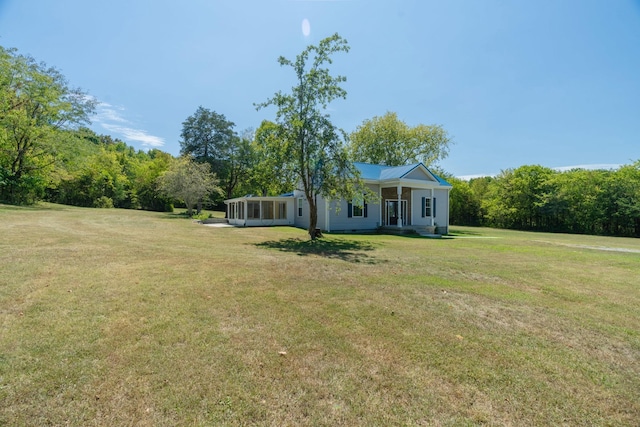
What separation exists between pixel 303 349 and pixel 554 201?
35110mm

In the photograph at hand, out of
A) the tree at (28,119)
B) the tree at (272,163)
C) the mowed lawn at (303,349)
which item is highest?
the tree at (28,119)

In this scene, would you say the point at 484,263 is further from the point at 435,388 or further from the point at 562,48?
the point at 562,48

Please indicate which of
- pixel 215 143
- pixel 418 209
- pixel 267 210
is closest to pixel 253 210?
pixel 267 210

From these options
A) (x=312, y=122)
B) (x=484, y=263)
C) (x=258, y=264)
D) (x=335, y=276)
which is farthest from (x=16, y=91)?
(x=484, y=263)

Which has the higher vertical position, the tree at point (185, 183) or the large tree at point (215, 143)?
the large tree at point (215, 143)

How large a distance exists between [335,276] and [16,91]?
31.9 meters

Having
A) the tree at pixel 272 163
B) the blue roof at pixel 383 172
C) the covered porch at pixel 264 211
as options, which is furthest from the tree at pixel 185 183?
the tree at pixel 272 163

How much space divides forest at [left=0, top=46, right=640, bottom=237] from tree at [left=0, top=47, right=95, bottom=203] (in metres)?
0.08

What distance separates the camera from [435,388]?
2.76 meters

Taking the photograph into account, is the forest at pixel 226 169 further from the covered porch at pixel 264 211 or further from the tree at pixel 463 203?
→ the covered porch at pixel 264 211

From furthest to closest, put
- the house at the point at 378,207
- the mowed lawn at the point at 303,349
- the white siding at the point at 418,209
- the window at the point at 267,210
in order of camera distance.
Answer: the window at the point at 267,210
the white siding at the point at 418,209
the house at the point at 378,207
the mowed lawn at the point at 303,349

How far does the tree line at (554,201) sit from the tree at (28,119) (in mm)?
41069

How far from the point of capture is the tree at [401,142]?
31531 mm

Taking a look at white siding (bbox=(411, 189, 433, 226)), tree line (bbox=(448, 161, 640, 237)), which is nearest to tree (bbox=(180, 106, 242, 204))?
white siding (bbox=(411, 189, 433, 226))
